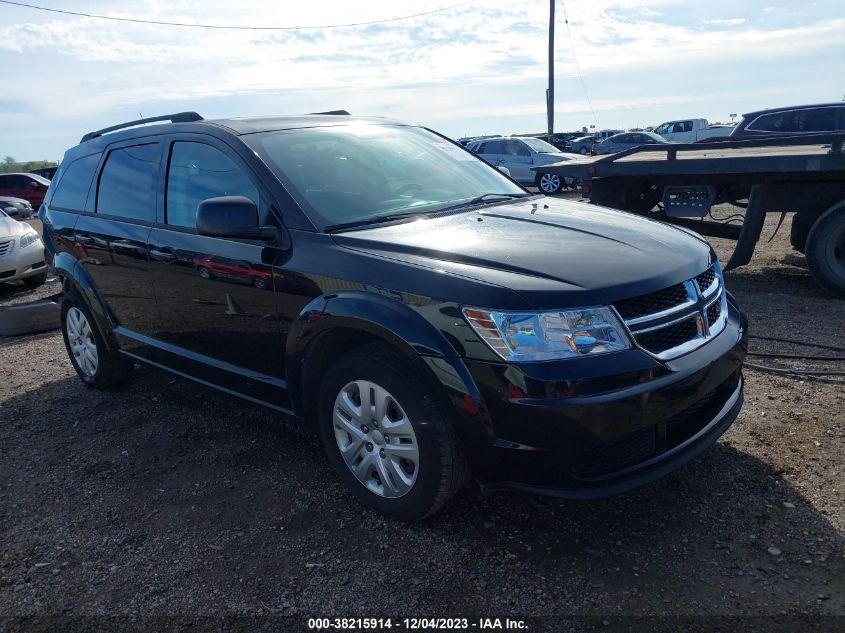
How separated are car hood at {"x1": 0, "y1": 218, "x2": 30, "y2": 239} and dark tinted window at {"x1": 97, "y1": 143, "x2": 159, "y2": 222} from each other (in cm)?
614

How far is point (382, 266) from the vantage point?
2908mm

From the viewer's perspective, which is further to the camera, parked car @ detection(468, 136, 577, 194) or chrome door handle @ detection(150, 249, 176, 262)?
parked car @ detection(468, 136, 577, 194)

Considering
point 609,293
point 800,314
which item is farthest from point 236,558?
point 800,314

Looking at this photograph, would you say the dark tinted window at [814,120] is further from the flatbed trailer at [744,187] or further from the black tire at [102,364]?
the black tire at [102,364]

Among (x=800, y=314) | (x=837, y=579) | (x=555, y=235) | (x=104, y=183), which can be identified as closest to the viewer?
(x=837, y=579)

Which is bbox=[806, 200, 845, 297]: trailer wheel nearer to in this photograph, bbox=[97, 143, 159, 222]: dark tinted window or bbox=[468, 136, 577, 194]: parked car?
bbox=[97, 143, 159, 222]: dark tinted window

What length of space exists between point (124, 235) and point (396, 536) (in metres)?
2.58

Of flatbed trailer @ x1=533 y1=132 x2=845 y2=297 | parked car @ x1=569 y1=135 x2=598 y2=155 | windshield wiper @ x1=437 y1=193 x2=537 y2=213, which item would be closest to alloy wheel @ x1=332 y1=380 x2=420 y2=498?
windshield wiper @ x1=437 y1=193 x2=537 y2=213

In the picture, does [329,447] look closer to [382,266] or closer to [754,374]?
[382,266]

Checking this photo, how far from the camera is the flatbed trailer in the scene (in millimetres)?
6438

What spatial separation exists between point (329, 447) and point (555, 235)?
1.43 m

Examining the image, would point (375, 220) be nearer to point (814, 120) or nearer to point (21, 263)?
point (21, 263)

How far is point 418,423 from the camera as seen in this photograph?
279 cm

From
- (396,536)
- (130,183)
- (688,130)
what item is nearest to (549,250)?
(396,536)
